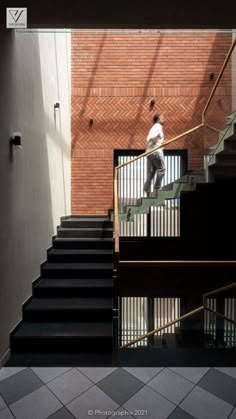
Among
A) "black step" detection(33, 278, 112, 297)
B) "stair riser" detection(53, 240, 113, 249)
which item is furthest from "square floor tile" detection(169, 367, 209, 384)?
"stair riser" detection(53, 240, 113, 249)

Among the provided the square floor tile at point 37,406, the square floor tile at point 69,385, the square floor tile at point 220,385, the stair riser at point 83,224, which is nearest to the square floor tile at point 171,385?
the square floor tile at point 220,385

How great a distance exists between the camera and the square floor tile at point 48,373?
7.67ft

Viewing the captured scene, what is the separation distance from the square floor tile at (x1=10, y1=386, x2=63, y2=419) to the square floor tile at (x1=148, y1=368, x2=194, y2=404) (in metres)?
0.79

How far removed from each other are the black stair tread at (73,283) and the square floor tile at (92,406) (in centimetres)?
151

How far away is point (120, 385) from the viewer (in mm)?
2250

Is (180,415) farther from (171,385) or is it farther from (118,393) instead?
(118,393)

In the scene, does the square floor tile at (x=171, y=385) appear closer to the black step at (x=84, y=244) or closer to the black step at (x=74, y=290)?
the black step at (x=74, y=290)

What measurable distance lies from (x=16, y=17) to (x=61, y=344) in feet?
10.1

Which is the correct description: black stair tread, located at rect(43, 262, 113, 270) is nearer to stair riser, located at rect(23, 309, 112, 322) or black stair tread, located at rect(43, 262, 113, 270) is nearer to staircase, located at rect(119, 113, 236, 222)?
stair riser, located at rect(23, 309, 112, 322)

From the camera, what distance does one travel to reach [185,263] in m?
3.26

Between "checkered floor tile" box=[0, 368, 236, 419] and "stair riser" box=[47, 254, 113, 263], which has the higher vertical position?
"stair riser" box=[47, 254, 113, 263]

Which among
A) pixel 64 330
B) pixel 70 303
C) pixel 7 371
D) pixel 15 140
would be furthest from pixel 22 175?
pixel 7 371

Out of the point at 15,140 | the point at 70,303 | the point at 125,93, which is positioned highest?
the point at 125,93

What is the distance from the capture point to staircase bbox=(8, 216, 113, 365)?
2.78 metres
